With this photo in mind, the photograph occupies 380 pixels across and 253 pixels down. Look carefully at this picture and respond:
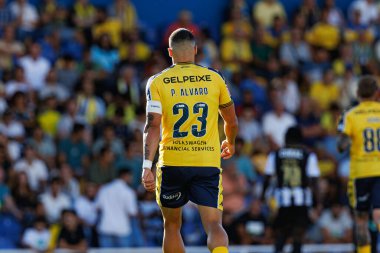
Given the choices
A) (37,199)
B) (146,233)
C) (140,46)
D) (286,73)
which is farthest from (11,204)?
(286,73)

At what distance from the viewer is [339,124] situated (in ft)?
46.1

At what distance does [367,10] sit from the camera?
25.8m

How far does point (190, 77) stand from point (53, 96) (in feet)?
30.3

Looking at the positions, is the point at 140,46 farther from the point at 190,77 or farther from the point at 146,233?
the point at 190,77

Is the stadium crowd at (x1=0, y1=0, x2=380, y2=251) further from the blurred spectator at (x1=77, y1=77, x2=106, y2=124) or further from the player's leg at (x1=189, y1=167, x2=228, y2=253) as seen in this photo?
the player's leg at (x1=189, y1=167, x2=228, y2=253)

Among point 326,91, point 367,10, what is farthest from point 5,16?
point 367,10

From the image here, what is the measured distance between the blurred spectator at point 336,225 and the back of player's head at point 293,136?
455cm

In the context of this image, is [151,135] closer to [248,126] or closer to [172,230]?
[172,230]

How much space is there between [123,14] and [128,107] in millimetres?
3252

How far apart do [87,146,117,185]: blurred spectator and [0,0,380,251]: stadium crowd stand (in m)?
0.02

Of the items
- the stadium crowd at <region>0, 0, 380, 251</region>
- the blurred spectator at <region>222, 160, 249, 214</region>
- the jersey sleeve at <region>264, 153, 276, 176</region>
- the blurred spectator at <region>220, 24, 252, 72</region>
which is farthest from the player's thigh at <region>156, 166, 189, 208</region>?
the blurred spectator at <region>220, 24, 252, 72</region>

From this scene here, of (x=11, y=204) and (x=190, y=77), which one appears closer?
(x=190, y=77)

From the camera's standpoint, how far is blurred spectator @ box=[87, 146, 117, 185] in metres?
19.3

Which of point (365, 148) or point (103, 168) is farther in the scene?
point (103, 168)
